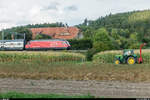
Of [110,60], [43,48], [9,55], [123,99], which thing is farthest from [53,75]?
[43,48]

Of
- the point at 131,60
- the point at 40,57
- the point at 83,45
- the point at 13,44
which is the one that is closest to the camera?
the point at 131,60

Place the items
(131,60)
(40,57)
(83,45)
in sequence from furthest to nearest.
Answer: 1. (83,45)
2. (40,57)
3. (131,60)

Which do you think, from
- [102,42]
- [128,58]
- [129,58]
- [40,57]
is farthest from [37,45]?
[129,58]

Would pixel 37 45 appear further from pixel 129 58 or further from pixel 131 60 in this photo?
pixel 131 60

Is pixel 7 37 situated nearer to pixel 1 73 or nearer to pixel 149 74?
pixel 1 73

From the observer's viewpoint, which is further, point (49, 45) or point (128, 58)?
point (49, 45)

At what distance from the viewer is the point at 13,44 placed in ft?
112

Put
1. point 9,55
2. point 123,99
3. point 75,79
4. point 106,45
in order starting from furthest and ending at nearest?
1. point 106,45
2. point 9,55
3. point 75,79
4. point 123,99

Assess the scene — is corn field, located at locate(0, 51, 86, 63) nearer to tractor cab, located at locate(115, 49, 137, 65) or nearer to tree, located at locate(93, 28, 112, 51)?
tractor cab, located at locate(115, 49, 137, 65)

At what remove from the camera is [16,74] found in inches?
477

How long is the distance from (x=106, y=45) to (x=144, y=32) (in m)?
15.0

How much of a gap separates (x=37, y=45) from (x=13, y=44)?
527 cm

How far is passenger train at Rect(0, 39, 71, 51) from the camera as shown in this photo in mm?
30984

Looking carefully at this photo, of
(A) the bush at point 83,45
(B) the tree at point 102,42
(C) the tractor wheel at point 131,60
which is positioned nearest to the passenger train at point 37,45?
(B) the tree at point 102,42
